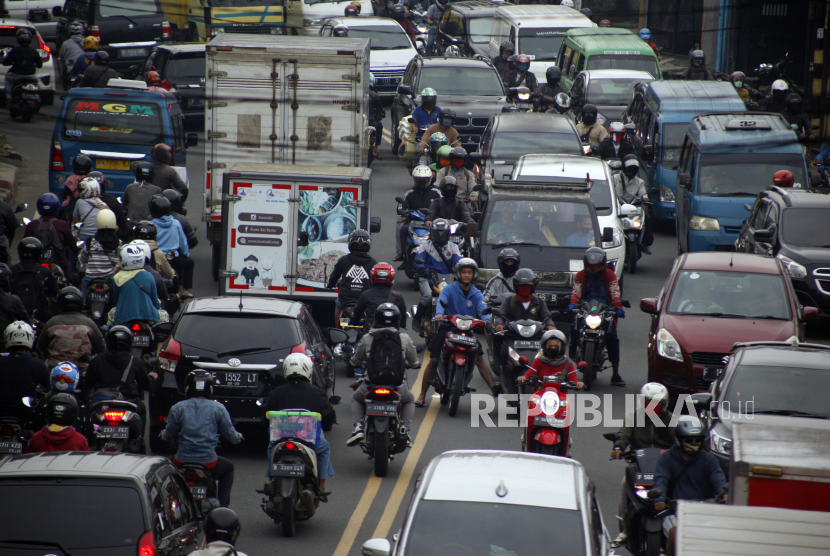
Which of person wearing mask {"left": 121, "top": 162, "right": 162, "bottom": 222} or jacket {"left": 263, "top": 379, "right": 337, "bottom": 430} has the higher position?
person wearing mask {"left": 121, "top": 162, "right": 162, "bottom": 222}

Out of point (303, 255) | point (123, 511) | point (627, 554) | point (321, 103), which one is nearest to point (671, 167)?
point (321, 103)

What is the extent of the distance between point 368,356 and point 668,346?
11.8 feet

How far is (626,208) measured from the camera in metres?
18.5

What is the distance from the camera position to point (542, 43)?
1286 inches

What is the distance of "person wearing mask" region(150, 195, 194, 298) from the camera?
1492cm

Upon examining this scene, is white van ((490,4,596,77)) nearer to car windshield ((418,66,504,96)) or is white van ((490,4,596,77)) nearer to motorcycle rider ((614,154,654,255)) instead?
car windshield ((418,66,504,96))

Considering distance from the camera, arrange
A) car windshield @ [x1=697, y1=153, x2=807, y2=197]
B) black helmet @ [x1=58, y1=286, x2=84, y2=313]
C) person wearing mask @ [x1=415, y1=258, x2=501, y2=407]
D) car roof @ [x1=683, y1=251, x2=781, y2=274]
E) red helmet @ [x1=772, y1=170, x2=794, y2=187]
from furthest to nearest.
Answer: car windshield @ [x1=697, y1=153, x2=807, y2=197], red helmet @ [x1=772, y1=170, x2=794, y2=187], car roof @ [x1=683, y1=251, x2=781, y2=274], person wearing mask @ [x1=415, y1=258, x2=501, y2=407], black helmet @ [x1=58, y1=286, x2=84, y2=313]

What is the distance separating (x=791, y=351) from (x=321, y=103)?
888 centimetres

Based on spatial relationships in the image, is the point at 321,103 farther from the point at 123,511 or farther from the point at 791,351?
the point at 123,511

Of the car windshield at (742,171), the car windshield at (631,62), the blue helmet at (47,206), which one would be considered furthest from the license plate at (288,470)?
the car windshield at (631,62)

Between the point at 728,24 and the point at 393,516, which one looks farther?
the point at 728,24

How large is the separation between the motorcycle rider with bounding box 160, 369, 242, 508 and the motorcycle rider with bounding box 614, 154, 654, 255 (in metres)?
11.4

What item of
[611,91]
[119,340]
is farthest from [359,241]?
[611,91]

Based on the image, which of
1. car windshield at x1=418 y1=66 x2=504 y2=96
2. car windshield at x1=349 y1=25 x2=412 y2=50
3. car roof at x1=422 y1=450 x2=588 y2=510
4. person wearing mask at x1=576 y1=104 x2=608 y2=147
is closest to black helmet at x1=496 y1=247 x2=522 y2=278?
car roof at x1=422 y1=450 x2=588 y2=510
